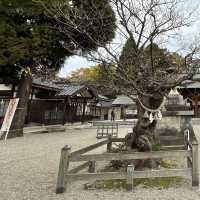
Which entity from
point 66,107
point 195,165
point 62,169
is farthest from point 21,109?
point 195,165

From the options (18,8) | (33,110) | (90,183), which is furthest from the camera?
(33,110)

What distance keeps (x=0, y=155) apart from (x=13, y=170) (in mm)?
2263

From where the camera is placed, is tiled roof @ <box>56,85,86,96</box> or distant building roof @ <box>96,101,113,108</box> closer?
tiled roof @ <box>56,85,86,96</box>

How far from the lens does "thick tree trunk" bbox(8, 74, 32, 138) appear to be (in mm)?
13461

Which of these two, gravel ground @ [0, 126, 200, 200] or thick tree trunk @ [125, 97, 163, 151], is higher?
thick tree trunk @ [125, 97, 163, 151]

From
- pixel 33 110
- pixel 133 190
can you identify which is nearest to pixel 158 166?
pixel 133 190

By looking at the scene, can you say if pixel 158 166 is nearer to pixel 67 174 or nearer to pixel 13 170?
pixel 67 174

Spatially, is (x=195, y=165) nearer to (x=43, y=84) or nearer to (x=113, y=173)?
(x=113, y=173)

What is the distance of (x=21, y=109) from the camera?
1375 centimetres

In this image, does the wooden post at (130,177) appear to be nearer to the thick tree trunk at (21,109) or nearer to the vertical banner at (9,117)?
the vertical banner at (9,117)

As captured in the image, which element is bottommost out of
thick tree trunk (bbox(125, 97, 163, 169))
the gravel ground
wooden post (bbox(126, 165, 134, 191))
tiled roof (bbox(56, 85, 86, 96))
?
the gravel ground

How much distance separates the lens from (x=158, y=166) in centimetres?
657

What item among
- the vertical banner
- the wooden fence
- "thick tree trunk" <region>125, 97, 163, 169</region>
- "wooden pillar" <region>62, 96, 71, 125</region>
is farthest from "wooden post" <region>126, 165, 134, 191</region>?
"wooden pillar" <region>62, 96, 71, 125</region>

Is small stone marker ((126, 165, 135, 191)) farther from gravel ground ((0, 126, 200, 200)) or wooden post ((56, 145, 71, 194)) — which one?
wooden post ((56, 145, 71, 194))
